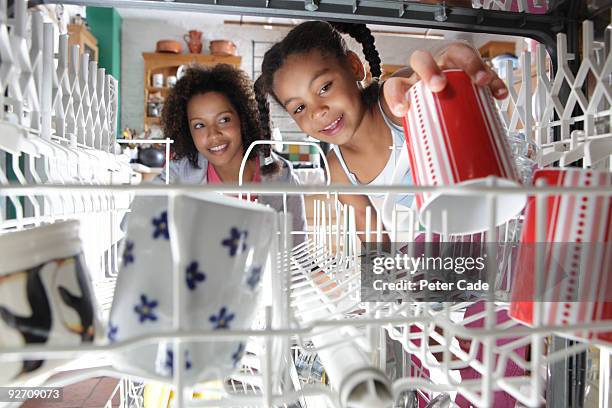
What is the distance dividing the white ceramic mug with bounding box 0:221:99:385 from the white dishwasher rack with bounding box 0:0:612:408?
15 millimetres

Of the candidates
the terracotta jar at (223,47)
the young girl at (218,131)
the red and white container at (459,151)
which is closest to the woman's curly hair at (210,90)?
the young girl at (218,131)

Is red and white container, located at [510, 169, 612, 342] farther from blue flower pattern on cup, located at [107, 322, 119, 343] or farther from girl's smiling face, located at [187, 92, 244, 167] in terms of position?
girl's smiling face, located at [187, 92, 244, 167]

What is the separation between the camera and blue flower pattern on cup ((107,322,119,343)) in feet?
0.83

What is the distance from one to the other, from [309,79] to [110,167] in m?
0.40

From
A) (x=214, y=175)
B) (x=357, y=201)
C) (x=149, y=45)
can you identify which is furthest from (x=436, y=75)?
(x=149, y=45)

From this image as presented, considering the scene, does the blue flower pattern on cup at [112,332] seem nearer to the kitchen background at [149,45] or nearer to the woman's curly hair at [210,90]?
the woman's curly hair at [210,90]

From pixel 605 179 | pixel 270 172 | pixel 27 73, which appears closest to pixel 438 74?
pixel 605 179

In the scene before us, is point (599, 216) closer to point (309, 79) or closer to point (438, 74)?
point (438, 74)

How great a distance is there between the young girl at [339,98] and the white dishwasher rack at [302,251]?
24 centimetres

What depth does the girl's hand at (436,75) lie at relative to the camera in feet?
1.07

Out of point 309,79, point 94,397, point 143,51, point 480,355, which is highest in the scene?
point 143,51

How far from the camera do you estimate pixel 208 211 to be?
23 centimetres

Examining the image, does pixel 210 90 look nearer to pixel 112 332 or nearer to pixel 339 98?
pixel 339 98

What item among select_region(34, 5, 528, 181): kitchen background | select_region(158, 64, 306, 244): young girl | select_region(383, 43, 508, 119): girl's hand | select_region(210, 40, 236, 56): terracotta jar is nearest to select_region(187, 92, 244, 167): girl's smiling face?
select_region(158, 64, 306, 244): young girl
